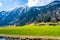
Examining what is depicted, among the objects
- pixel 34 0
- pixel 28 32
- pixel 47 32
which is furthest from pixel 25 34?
pixel 34 0

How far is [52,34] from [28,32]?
10509 millimetres

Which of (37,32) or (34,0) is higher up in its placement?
(34,0)

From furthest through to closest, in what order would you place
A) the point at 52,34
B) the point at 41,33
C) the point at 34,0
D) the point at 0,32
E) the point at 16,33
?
the point at 34,0, the point at 0,32, the point at 16,33, the point at 41,33, the point at 52,34

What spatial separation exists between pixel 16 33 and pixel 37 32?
6876 mm

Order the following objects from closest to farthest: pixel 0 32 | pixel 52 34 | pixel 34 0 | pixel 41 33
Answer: pixel 52 34, pixel 41 33, pixel 0 32, pixel 34 0

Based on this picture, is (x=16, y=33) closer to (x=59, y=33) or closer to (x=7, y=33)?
(x=7, y=33)

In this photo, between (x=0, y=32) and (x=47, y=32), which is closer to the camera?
(x=47, y=32)

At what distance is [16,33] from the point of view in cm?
6881

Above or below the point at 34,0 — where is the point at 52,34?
below

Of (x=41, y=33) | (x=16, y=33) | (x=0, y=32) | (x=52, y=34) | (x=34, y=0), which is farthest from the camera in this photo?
(x=34, y=0)

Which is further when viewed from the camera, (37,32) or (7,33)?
(7,33)

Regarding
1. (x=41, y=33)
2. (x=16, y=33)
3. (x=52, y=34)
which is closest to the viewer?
(x=52, y=34)

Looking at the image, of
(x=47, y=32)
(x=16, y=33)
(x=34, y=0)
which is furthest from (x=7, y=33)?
(x=34, y=0)

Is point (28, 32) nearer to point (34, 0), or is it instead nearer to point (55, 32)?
point (55, 32)
